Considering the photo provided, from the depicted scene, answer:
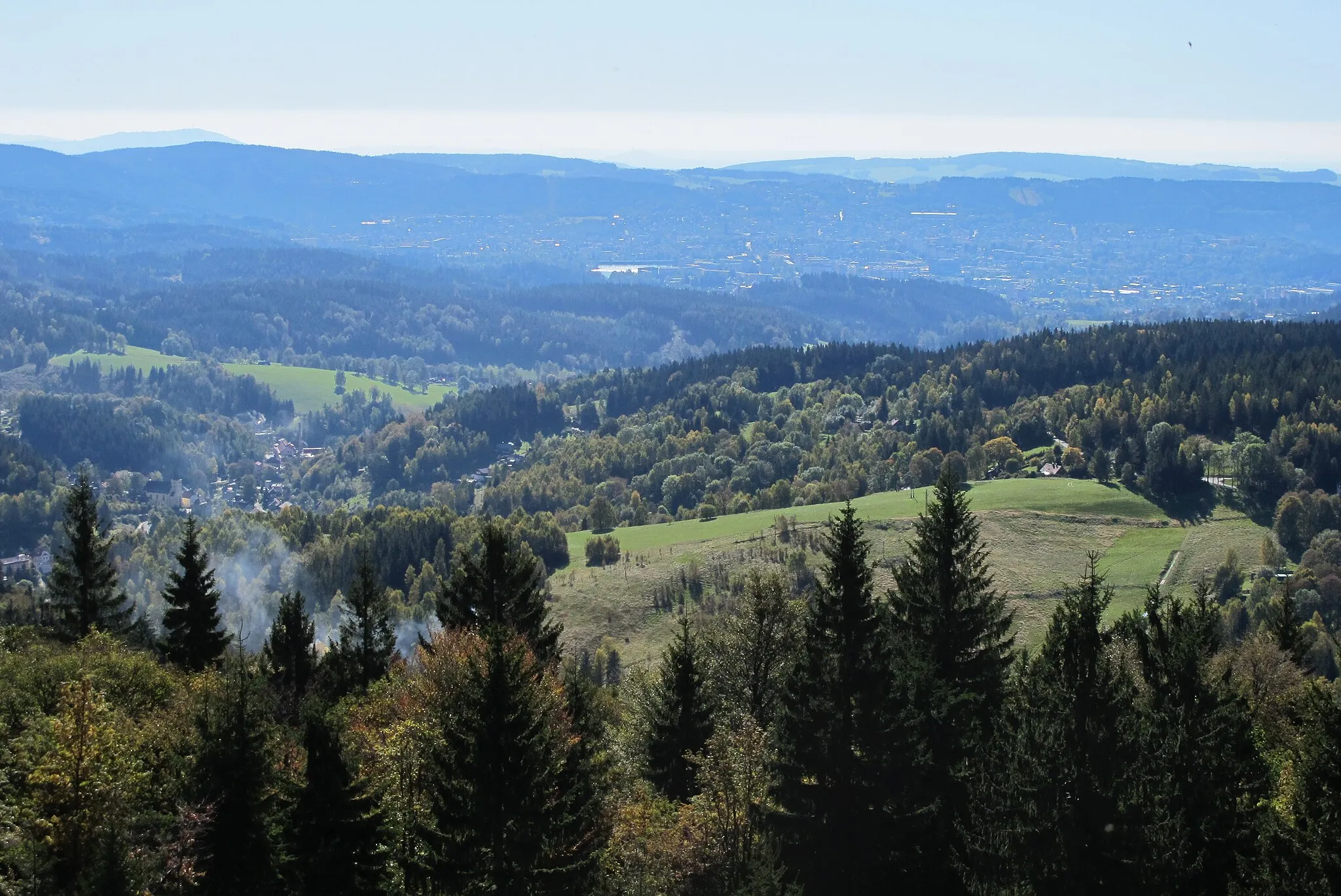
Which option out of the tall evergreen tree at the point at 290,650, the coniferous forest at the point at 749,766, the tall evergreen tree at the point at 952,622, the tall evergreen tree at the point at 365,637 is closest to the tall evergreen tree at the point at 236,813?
the coniferous forest at the point at 749,766

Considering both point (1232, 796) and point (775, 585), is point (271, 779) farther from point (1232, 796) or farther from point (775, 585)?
point (1232, 796)

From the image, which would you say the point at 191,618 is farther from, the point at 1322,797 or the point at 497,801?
the point at 1322,797

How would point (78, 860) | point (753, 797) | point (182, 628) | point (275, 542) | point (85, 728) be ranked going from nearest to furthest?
1. point (78, 860)
2. point (85, 728)
3. point (753, 797)
4. point (182, 628)
5. point (275, 542)

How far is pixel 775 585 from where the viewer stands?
1960 inches

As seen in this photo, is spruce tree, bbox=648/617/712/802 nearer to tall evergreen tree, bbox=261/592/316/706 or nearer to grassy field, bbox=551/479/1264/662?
tall evergreen tree, bbox=261/592/316/706

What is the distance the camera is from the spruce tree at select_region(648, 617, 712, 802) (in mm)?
45062

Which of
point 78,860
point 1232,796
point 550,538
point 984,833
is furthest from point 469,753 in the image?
point 550,538

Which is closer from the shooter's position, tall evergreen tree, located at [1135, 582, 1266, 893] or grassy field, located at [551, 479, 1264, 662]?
tall evergreen tree, located at [1135, 582, 1266, 893]

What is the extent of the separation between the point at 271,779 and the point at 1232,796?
2846cm

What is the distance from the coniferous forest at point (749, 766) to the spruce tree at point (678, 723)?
0.12 meters

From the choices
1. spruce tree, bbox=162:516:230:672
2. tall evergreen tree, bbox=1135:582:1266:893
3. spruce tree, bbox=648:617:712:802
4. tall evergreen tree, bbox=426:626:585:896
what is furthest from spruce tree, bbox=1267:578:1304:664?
spruce tree, bbox=162:516:230:672

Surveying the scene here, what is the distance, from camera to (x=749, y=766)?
35219 mm

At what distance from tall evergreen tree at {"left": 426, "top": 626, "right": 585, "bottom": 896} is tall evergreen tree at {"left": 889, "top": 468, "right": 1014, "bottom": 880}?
1431 centimetres

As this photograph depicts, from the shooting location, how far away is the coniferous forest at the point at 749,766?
102ft
